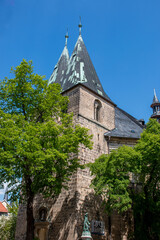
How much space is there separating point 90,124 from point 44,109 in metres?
5.01

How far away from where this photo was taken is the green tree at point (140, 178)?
46.7 ft

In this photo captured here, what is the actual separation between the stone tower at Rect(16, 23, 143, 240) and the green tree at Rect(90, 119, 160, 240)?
5.43 feet

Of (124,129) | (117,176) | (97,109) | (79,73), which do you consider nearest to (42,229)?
(117,176)

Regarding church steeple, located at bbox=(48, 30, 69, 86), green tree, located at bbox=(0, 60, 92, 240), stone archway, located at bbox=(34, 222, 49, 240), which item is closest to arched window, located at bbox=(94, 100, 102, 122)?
church steeple, located at bbox=(48, 30, 69, 86)

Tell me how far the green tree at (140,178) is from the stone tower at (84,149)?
165 cm

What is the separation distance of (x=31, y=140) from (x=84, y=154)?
5.91 metres

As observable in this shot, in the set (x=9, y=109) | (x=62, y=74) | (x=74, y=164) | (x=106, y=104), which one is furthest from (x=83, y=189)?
(x=62, y=74)

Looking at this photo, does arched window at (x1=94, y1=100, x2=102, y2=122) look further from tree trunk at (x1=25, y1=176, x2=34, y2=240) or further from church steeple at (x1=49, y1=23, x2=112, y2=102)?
tree trunk at (x1=25, y1=176, x2=34, y2=240)

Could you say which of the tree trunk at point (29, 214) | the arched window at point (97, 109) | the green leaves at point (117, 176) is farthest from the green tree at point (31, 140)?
the arched window at point (97, 109)

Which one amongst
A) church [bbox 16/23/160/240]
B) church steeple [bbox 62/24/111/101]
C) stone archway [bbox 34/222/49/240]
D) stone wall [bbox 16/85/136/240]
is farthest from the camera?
church steeple [bbox 62/24/111/101]

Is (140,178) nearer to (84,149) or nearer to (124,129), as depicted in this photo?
(84,149)

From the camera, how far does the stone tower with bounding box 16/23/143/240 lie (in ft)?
53.0

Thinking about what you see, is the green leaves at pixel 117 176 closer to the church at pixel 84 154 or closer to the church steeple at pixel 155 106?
the church at pixel 84 154

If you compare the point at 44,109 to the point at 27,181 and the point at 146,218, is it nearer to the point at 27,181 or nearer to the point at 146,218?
the point at 27,181
